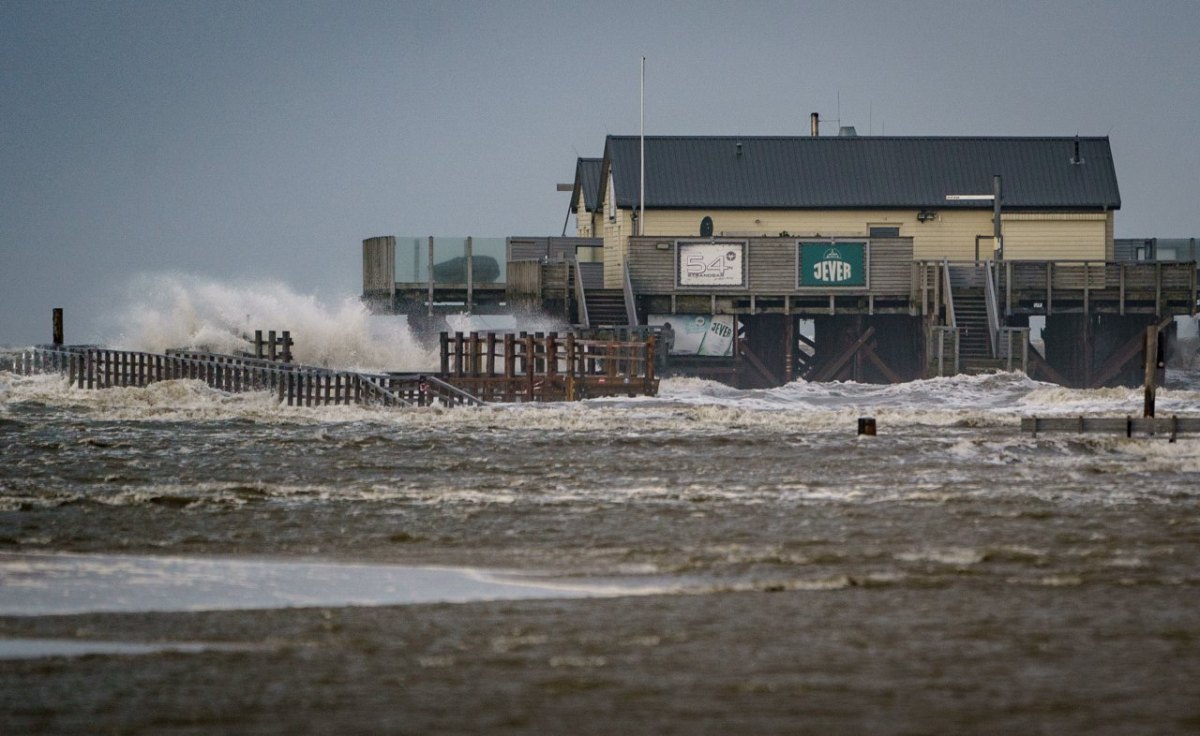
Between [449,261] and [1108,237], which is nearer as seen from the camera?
[449,261]

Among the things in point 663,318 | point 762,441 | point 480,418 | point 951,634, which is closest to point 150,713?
point 951,634

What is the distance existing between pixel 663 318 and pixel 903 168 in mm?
8795

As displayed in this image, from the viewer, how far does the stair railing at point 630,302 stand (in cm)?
5000

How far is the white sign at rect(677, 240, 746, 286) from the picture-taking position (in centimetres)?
5169

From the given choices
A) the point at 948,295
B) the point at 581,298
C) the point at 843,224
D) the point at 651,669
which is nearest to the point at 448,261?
the point at 581,298

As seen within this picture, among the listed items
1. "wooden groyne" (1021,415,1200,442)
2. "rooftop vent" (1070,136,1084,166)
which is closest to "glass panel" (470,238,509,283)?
"rooftop vent" (1070,136,1084,166)

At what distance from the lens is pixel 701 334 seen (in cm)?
5416

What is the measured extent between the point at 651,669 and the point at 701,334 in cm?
4555

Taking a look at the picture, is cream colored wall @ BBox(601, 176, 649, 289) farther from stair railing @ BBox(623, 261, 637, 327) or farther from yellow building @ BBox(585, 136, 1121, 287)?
stair railing @ BBox(623, 261, 637, 327)

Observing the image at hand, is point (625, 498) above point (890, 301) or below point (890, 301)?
below

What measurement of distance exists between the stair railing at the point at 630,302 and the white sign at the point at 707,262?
5.14 ft

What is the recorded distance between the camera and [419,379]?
37.4m

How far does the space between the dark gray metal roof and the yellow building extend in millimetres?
31

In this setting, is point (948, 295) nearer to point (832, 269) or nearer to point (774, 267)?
point (832, 269)
